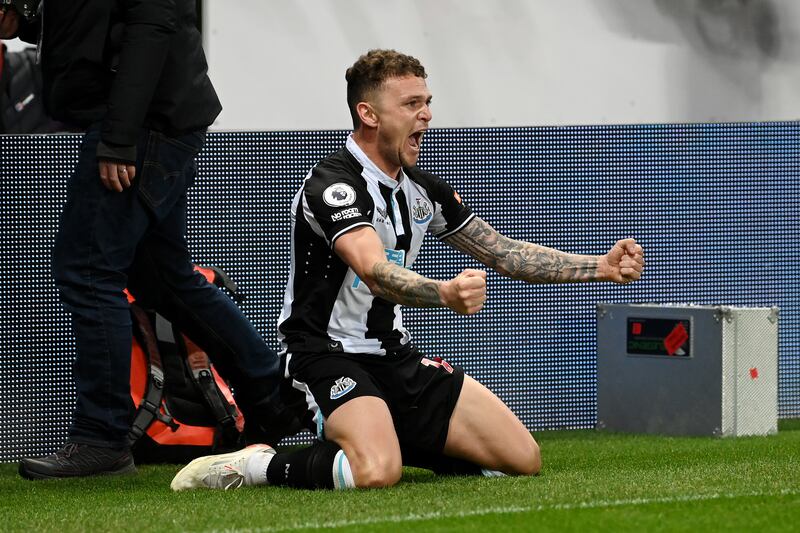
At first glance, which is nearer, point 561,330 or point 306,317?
point 306,317

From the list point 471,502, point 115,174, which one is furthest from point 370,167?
point 471,502

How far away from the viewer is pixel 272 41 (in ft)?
21.1

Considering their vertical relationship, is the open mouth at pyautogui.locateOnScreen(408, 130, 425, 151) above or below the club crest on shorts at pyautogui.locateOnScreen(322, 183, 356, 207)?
above

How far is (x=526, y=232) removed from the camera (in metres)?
6.31

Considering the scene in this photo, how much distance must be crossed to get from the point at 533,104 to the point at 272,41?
133cm

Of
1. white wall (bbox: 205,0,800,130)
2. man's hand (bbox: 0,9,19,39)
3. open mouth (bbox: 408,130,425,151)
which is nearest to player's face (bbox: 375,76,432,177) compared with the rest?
open mouth (bbox: 408,130,425,151)

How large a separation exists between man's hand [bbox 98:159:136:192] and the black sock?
1022 millimetres

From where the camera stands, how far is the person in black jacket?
15.3 feet

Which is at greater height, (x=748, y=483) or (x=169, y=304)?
(x=169, y=304)

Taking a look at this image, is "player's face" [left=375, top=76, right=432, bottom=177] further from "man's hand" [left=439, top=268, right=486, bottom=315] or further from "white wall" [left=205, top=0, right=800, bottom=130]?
"white wall" [left=205, top=0, right=800, bottom=130]

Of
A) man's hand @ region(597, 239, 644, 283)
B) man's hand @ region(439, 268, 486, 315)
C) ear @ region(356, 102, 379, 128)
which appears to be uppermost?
ear @ region(356, 102, 379, 128)

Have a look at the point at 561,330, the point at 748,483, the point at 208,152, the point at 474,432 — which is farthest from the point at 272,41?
the point at 748,483

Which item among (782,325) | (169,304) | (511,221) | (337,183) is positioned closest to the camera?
(337,183)

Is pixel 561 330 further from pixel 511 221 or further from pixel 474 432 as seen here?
pixel 474 432
